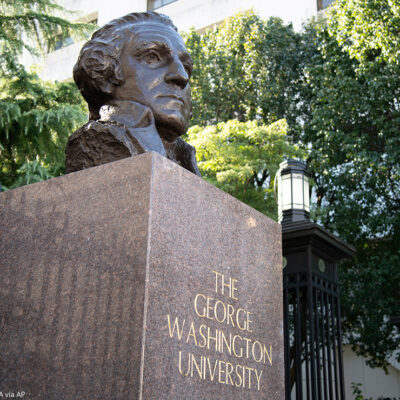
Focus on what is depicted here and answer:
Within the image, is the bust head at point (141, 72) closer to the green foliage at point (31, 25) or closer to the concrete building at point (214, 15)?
the green foliage at point (31, 25)

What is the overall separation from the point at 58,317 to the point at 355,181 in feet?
44.7

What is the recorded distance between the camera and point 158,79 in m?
4.74

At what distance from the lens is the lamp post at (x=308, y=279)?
6449mm

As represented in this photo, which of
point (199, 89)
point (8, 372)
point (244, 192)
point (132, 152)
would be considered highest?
point (199, 89)

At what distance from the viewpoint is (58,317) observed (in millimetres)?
3631

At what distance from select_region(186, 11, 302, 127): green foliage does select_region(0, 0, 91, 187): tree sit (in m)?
6.71

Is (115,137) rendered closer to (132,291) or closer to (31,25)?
(132,291)

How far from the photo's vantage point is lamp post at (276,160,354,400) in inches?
254

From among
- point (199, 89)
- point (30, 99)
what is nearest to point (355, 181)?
point (199, 89)

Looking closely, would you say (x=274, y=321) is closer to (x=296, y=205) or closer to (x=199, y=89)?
(x=296, y=205)

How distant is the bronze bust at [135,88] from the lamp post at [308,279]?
2.26 m

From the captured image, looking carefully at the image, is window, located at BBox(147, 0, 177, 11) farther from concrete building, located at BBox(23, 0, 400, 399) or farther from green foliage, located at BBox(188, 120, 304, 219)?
green foliage, located at BBox(188, 120, 304, 219)

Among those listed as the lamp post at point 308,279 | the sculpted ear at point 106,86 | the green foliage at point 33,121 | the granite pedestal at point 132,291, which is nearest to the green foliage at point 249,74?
the green foliage at point 33,121

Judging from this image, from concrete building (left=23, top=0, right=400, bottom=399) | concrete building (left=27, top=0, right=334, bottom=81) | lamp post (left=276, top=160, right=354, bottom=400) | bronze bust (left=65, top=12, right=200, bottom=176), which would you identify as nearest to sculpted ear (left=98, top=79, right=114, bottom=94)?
bronze bust (left=65, top=12, right=200, bottom=176)
